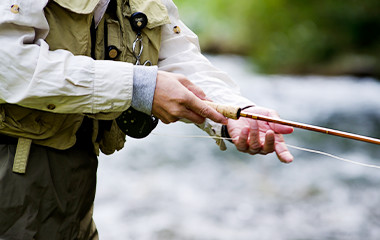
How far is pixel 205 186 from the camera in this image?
5.97 metres

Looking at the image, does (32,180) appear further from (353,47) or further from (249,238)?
(353,47)

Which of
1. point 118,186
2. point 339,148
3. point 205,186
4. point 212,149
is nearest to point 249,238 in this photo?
point 205,186

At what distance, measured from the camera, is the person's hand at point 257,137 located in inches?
63.5

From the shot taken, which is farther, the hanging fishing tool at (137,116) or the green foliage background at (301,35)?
the green foliage background at (301,35)

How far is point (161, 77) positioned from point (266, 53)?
502 inches

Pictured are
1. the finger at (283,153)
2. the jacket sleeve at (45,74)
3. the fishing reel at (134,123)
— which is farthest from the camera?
the fishing reel at (134,123)

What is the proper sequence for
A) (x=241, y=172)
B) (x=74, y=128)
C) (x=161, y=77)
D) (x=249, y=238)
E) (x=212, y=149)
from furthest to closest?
(x=212, y=149), (x=241, y=172), (x=249, y=238), (x=74, y=128), (x=161, y=77)

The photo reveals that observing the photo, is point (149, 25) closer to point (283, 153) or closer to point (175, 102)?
point (175, 102)

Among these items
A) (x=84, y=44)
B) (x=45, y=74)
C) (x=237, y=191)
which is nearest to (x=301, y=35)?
(x=237, y=191)

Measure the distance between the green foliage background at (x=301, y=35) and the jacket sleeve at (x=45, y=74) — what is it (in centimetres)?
1078

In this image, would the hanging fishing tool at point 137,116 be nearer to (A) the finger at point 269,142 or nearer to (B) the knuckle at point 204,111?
(B) the knuckle at point 204,111

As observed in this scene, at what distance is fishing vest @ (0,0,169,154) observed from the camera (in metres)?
1.50

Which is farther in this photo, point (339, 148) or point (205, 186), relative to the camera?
point (339, 148)

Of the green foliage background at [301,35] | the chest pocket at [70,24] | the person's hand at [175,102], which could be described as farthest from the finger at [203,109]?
the green foliage background at [301,35]
